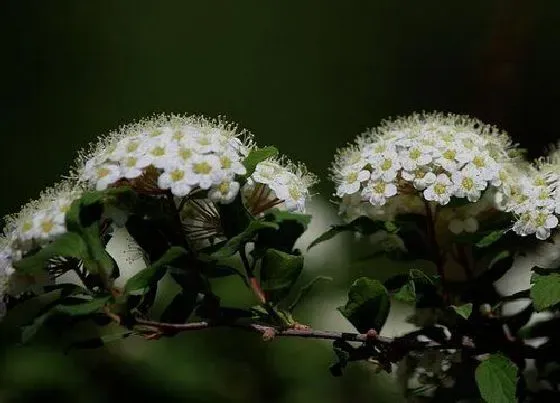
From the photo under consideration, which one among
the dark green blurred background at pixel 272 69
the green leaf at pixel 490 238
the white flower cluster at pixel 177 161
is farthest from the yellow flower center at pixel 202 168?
the dark green blurred background at pixel 272 69

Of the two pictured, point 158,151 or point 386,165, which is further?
point 386,165

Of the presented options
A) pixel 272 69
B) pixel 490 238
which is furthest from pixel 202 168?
pixel 272 69

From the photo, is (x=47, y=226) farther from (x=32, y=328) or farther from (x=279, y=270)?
(x=279, y=270)

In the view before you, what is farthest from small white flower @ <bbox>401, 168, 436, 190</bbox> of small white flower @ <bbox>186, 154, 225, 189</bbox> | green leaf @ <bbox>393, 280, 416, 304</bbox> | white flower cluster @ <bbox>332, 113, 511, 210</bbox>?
small white flower @ <bbox>186, 154, 225, 189</bbox>

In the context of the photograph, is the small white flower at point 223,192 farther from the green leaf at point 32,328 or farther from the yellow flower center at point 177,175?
the green leaf at point 32,328

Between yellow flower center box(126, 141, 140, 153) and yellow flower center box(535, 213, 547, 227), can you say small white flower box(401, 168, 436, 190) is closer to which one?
yellow flower center box(535, 213, 547, 227)

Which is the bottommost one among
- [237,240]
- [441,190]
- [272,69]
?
[237,240]

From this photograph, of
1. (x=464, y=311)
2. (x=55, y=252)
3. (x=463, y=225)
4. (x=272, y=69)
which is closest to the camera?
(x=55, y=252)

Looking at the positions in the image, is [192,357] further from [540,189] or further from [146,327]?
[540,189]
